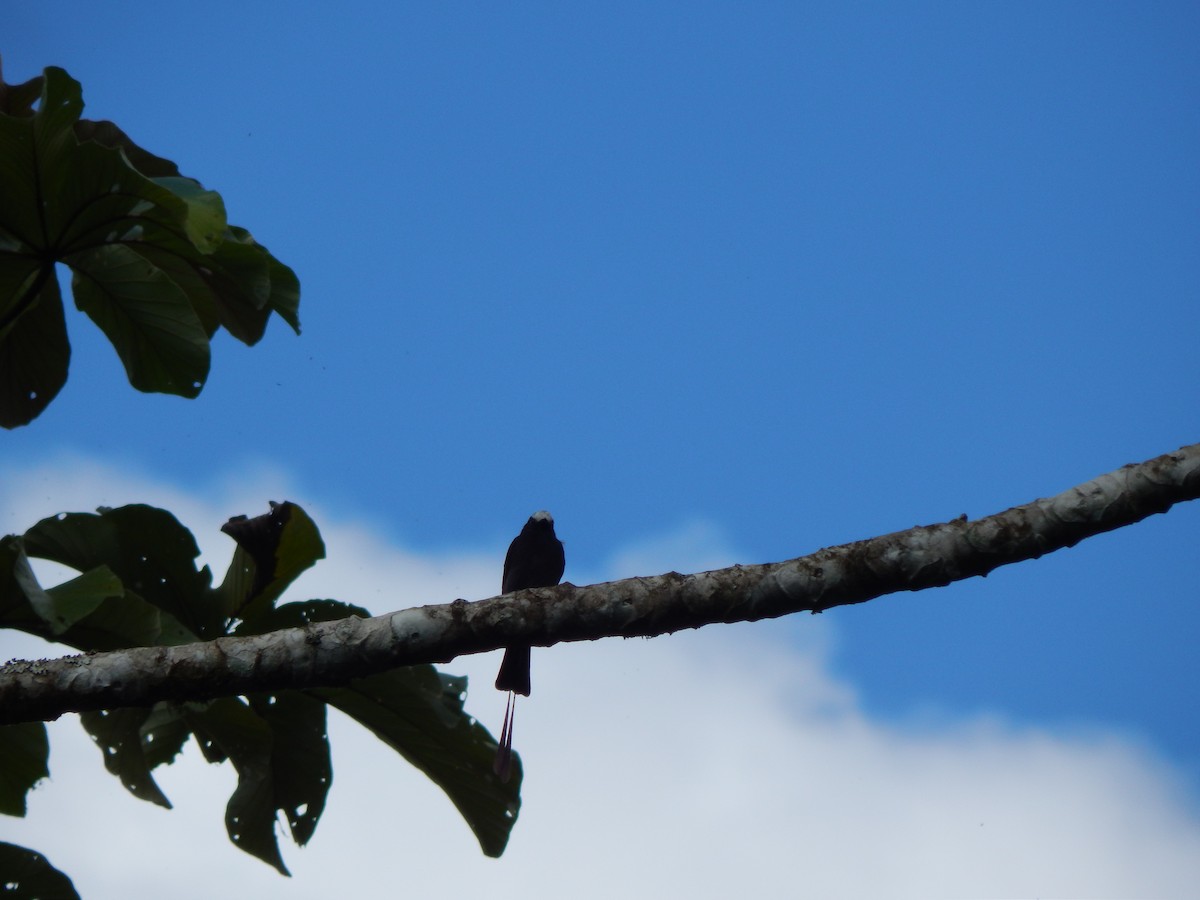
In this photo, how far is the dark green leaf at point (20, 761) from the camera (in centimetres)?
395

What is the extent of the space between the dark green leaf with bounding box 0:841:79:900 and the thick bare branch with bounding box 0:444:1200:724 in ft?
3.02

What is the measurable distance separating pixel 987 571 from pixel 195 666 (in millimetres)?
2251

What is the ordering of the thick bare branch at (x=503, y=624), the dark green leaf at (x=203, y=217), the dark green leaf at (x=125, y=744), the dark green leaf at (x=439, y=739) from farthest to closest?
the dark green leaf at (x=125, y=744)
the dark green leaf at (x=439, y=739)
the dark green leaf at (x=203, y=217)
the thick bare branch at (x=503, y=624)

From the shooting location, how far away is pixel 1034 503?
303cm

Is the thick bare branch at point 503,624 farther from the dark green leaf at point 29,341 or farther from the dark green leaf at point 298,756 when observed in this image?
the dark green leaf at point 29,341

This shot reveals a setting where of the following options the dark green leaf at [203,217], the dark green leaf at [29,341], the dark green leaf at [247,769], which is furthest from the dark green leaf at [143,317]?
the dark green leaf at [247,769]

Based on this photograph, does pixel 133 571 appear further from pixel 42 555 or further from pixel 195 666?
pixel 195 666

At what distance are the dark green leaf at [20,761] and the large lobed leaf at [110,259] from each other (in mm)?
1283

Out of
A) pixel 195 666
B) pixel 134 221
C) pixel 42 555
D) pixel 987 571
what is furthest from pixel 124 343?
pixel 987 571

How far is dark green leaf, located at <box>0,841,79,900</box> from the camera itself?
12.2 ft

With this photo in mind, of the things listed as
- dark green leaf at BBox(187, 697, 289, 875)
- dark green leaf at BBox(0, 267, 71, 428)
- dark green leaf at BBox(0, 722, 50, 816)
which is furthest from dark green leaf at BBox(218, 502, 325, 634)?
dark green leaf at BBox(0, 267, 71, 428)

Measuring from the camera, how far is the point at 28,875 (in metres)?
3.73

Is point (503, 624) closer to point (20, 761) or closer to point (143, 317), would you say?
point (143, 317)

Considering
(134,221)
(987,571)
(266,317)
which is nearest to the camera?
(987,571)
